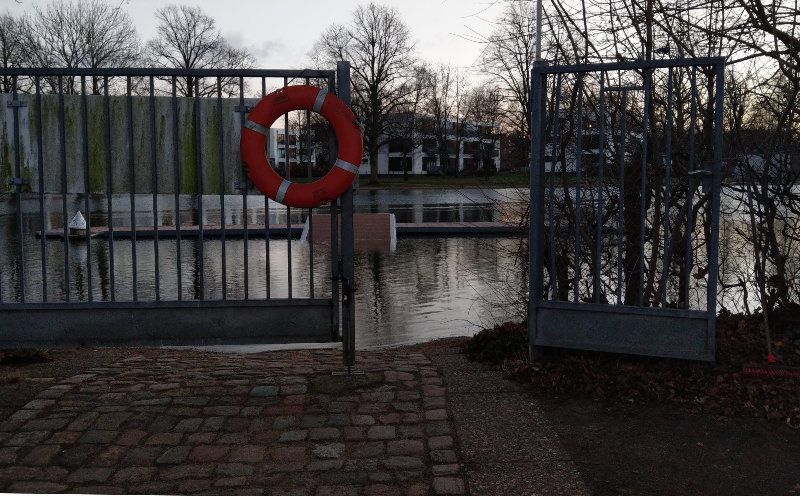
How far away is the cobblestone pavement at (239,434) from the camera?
353 centimetres

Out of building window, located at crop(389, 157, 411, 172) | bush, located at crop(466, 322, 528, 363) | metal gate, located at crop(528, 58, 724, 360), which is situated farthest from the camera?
building window, located at crop(389, 157, 411, 172)

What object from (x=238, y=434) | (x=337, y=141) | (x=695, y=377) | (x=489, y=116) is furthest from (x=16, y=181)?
(x=489, y=116)

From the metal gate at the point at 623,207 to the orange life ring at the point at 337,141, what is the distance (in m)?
1.13

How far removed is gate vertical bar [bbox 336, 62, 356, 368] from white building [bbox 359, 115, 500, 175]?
5107cm

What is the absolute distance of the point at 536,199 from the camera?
4945mm

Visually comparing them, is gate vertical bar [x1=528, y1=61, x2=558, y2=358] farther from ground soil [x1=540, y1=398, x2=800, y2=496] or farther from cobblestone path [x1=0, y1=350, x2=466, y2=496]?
cobblestone path [x1=0, y1=350, x2=466, y2=496]

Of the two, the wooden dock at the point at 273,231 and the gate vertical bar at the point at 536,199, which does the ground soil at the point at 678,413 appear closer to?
the gate vertical bar at the point at 536,199

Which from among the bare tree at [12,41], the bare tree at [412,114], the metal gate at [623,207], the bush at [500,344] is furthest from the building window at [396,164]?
the bush at [500,344]

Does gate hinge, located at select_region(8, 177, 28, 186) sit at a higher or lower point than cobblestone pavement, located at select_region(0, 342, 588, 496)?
higher

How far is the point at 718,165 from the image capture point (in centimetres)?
441

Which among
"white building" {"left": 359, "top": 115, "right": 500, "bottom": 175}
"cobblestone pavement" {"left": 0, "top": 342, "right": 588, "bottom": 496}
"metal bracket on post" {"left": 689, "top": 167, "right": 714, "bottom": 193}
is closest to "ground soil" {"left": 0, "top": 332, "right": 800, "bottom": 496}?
"cobblestone pavement" {"left": 0, "top": 342, "right": 588, "bottom": 496}

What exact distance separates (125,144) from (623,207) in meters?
3.27

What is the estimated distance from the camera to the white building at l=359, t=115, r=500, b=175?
5850cm

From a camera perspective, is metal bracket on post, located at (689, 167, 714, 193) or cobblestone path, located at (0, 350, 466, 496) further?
metal bracket on post, located at (689, 167, 714, 193)
